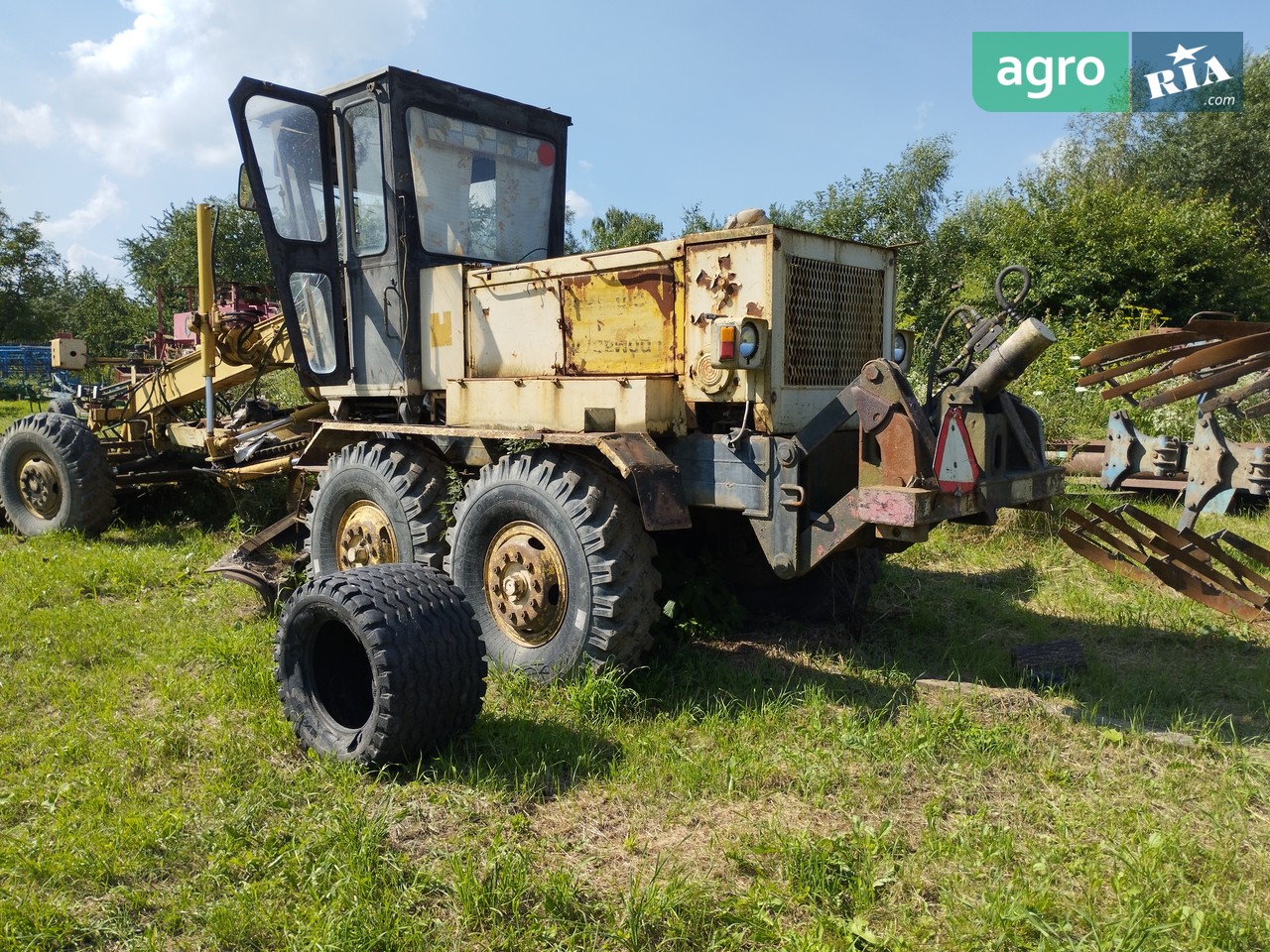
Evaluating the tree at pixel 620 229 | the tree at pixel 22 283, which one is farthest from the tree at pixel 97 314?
the tree at pixel 620 229

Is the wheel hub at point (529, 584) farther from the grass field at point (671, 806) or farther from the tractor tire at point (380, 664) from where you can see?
the tractor tire at point (380, 664)

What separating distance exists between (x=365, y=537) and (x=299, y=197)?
7.63 ft

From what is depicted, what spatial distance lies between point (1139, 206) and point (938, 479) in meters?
17.3

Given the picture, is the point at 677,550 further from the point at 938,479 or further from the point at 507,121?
the point at 507,121

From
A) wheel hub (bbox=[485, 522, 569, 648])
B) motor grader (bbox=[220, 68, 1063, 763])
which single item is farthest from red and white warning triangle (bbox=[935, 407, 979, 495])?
wheel hub (bbox=[485, 522, 569, 648])

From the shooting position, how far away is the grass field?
269 cm

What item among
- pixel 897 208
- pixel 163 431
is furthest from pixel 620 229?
pixel 163 431

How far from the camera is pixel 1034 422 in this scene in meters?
4.98

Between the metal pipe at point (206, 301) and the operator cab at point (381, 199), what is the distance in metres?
1.03

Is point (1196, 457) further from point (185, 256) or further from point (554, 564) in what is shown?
point (185, 256)

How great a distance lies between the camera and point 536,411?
5176mm

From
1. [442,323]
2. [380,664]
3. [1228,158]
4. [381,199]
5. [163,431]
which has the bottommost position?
[380,664]

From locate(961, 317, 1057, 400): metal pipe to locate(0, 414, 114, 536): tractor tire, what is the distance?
7286 mm

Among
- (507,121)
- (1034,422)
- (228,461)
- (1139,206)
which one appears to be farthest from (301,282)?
(1139,206)
